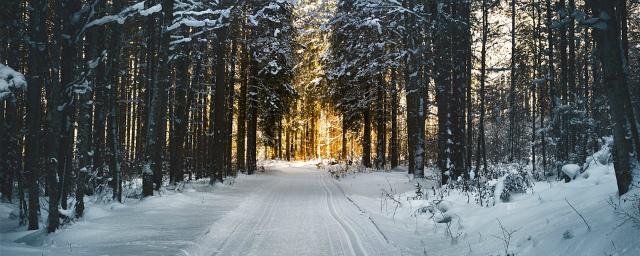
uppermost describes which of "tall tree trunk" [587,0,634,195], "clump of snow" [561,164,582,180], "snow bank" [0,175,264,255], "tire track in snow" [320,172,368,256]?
"tall tree trunk" [587,0,634,195]

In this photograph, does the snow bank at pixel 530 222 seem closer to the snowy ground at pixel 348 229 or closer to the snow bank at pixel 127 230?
the snowy ground at pixel 348 229

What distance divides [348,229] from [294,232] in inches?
39.9

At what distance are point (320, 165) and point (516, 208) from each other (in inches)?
1076

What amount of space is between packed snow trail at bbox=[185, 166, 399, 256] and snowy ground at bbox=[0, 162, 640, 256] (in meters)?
0.02

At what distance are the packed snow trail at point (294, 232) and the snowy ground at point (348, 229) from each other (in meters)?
0.02

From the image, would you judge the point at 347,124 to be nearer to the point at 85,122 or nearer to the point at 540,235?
the point at 85,122

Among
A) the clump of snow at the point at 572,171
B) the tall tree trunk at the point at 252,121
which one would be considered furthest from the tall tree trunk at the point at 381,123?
the clump of snow at the point at 572,171

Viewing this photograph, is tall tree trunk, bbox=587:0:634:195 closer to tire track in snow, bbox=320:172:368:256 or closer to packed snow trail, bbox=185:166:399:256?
packed snow trail, bbox=185:166:399:256

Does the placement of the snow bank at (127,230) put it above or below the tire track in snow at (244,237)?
above

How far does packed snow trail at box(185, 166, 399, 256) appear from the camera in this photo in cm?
687

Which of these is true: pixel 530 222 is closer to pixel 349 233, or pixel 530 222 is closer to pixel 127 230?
pixel 349 233

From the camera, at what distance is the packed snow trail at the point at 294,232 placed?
687 cm

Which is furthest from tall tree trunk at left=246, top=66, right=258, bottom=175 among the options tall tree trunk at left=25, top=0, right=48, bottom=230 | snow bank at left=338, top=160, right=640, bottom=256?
tall tree trunk at left=25, top=0, right=48, bottom=230

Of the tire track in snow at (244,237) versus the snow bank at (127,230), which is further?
the tire track in snow at (244,237)
